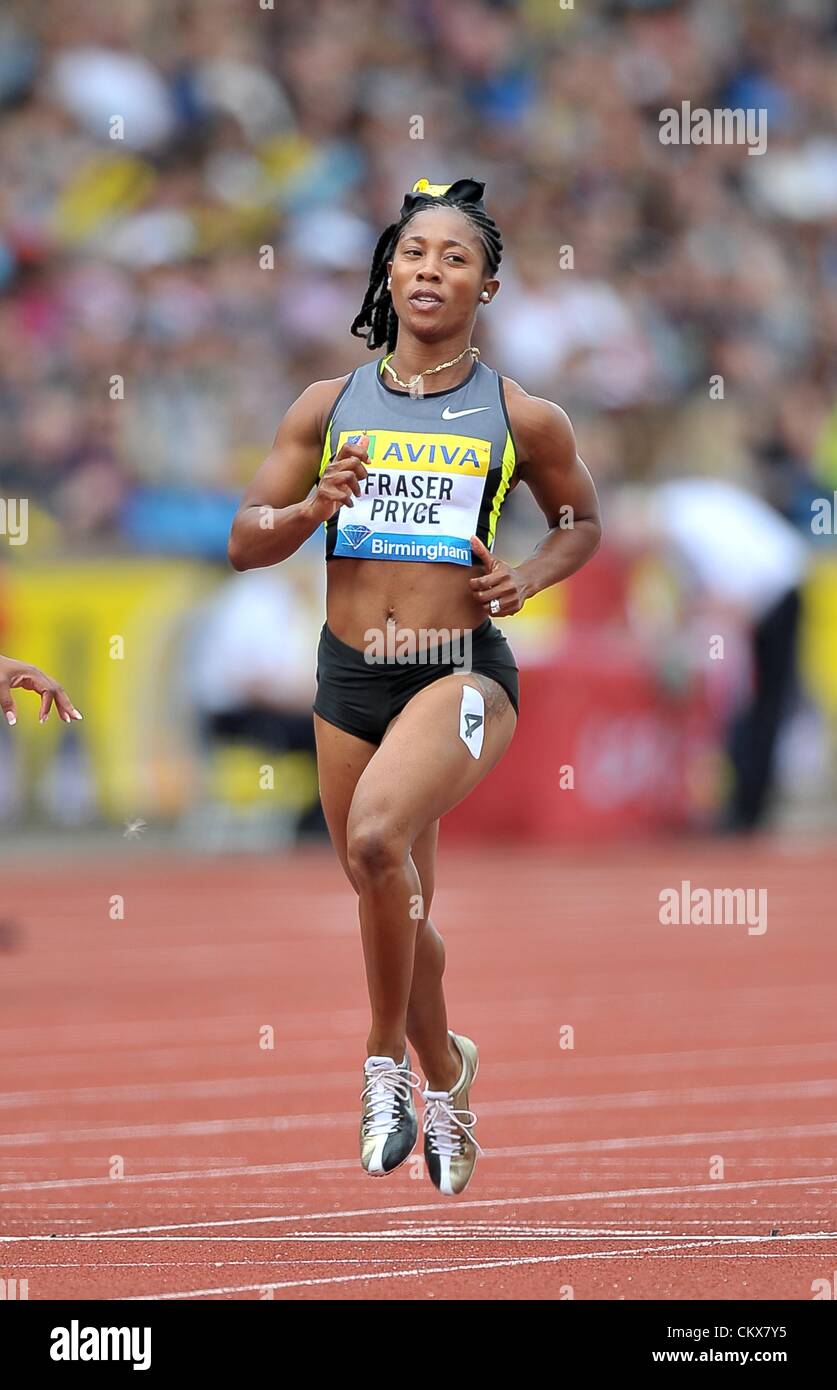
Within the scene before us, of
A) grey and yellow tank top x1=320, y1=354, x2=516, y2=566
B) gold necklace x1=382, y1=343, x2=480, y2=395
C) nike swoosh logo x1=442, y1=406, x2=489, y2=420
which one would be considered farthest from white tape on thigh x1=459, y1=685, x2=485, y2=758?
gold necklace x1=382, y1=343, x2=480, y2=395

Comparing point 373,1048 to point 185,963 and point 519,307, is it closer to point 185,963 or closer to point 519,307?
point 185,963

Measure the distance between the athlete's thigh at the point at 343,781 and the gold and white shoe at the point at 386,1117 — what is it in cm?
42

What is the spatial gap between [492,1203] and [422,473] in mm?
1863

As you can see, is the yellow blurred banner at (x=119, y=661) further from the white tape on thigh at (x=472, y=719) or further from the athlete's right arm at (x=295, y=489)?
the white tape on thigh at (x=472, y=719)

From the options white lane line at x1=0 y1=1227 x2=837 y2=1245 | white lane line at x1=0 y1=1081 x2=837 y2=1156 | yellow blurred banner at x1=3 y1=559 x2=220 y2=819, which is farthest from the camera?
yellow blurred banner at x1=3 y1=559 x2=220 y2=819

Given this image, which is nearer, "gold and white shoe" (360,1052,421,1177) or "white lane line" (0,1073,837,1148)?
"gold and white shoe" (360,1052,421,1177)

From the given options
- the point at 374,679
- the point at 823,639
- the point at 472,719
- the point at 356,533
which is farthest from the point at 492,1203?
the point at 823,639

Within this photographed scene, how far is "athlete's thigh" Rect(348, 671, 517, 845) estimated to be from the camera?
5.40 metres

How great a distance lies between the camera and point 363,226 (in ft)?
57.9

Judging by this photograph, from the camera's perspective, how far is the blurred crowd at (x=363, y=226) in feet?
51.8

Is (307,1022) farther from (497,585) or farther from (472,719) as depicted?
(497,585)
